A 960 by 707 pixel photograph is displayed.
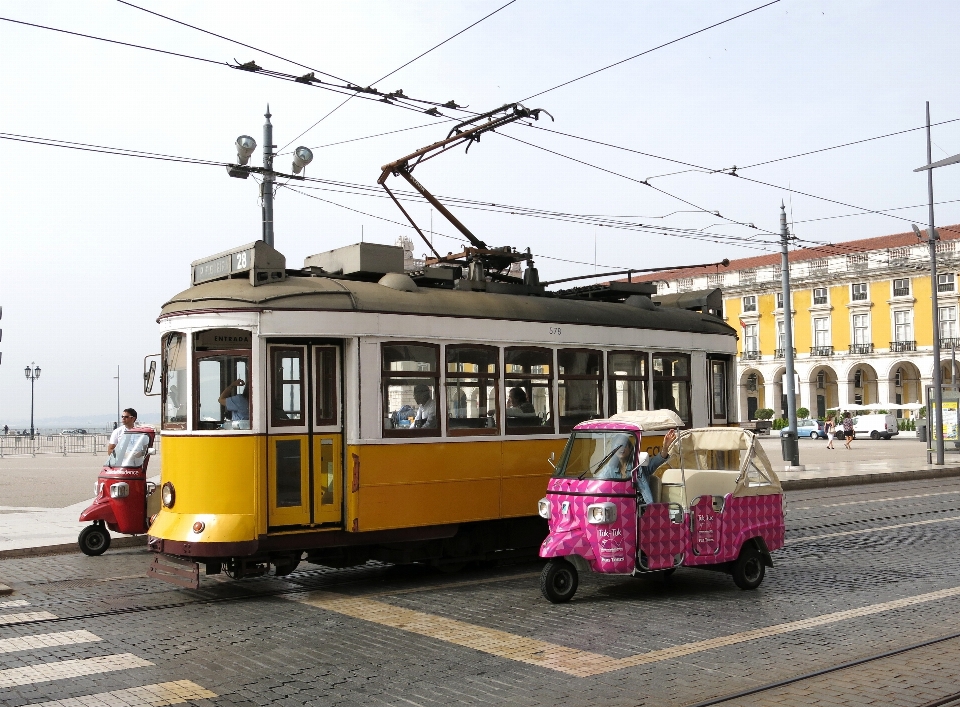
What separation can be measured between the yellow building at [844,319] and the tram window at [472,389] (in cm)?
5999

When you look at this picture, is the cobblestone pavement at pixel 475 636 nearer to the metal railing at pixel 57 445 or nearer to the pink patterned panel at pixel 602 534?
the pink patterned panel at pixel 602 534

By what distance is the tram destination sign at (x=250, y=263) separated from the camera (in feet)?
35.7

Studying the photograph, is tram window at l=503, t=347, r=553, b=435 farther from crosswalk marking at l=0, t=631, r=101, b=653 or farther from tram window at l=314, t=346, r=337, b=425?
crosswalk marking at l=0, t=631, r=101, b=653

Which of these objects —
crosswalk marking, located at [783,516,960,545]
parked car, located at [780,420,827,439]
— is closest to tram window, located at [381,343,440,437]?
crosswalk marking, located at [783,516,960,545]

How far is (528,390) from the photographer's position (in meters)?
12.4

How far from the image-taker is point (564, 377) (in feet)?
41.9

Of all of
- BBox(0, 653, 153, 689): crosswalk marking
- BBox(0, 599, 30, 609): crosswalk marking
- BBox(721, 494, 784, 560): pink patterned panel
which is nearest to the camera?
BBox(0, 653, 153, 689): crosswalk marking

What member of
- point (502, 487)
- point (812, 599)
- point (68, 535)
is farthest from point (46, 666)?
point (68, 535)

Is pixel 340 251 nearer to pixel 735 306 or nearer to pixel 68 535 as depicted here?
pixel 68 535

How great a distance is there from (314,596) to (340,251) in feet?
13.2

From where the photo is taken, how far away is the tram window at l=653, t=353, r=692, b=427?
45.8 ft

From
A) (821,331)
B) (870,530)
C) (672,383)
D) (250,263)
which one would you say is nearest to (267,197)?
(250,263)

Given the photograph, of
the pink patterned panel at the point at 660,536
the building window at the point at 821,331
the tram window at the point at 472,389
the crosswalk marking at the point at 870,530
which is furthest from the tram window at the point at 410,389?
the building window at the point at 821,331

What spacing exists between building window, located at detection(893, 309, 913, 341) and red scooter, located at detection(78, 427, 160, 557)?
69442mm
